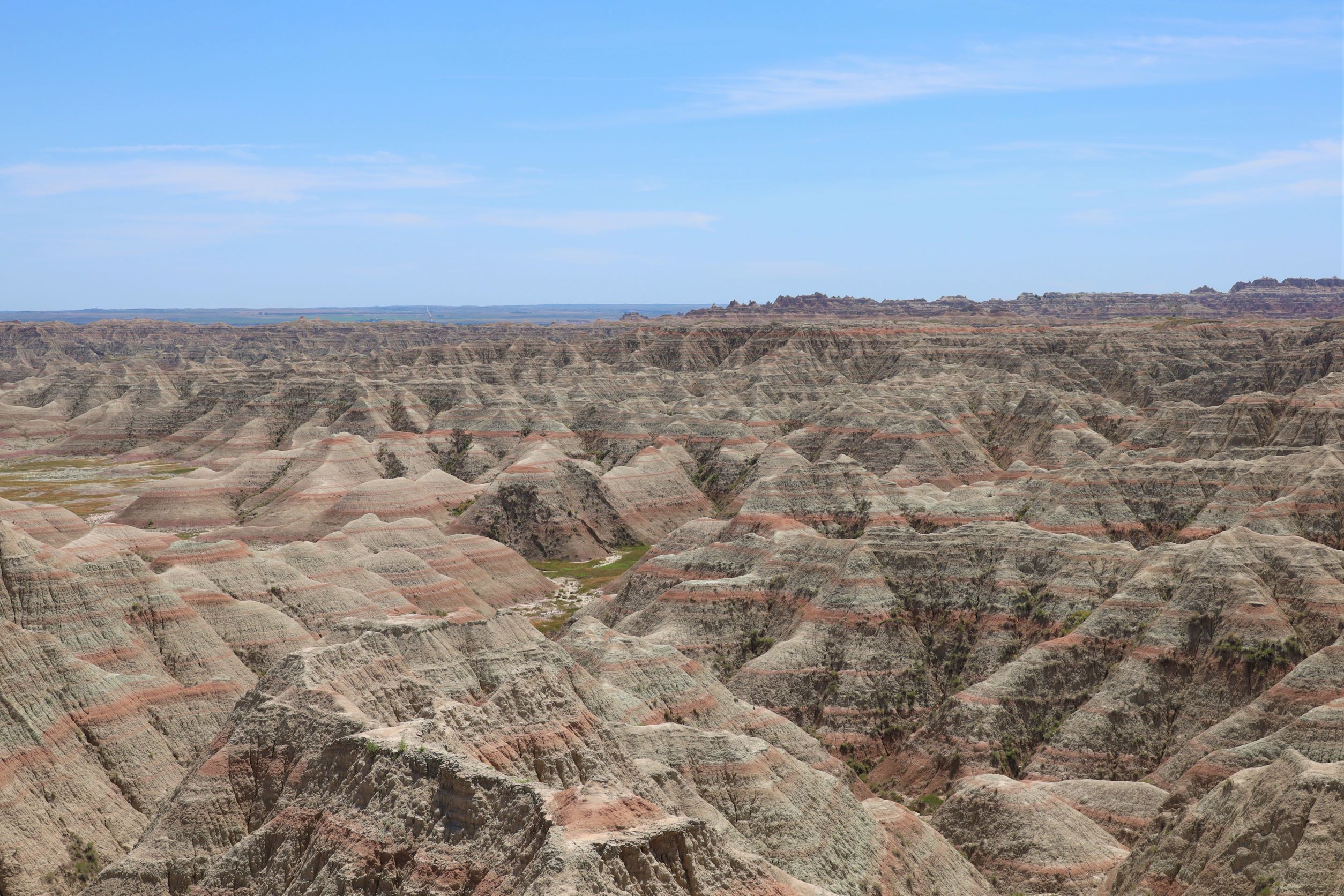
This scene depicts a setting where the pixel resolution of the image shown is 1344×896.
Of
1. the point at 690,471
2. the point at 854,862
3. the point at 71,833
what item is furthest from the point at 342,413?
the point at 854,862

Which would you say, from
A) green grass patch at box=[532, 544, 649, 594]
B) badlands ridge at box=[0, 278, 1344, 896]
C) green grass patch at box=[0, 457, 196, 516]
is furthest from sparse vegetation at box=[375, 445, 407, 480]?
green grass patch at box=[532, 544, 649, 594]

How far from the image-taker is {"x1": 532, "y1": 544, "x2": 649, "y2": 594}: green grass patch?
116 m

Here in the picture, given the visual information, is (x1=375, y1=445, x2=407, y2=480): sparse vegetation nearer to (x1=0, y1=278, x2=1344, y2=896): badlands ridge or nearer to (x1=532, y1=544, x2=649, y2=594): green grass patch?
(x1=0, y1=278, x2=1344, y2=896): badlands ridge

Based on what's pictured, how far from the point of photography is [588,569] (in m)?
123

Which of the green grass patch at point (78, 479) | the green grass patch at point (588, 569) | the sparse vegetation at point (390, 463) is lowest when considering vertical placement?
the green grass patch at point (588, 569)

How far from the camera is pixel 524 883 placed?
27531 millimetres

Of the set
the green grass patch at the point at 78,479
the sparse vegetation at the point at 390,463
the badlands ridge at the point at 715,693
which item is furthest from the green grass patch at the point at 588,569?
the green grass patch at the point at 78,479

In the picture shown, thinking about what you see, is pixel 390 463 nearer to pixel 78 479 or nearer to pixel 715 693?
pixel 78 479

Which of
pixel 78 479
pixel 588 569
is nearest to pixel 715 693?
pixel 588 569

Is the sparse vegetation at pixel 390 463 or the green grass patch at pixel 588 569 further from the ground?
the sparse vegetation at pixel 390 463

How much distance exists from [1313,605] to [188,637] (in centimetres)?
6325

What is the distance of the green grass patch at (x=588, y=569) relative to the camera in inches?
4560

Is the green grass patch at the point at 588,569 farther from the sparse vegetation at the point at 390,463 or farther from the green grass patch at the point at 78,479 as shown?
the green grass patch at the point at 78,479

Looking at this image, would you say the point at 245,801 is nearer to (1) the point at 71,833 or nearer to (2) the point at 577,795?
(1) the point at 71,833
